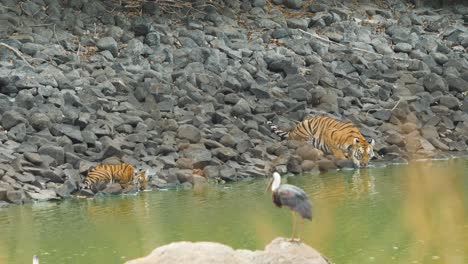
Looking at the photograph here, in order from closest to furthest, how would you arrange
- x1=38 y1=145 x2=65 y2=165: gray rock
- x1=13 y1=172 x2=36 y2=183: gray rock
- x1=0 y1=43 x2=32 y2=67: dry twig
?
x1=13 y1=172 x2=36 y2=183: gray rock
x1=38 y1=145 x2=65 y2=165: gray rock
x1=0 y1=43 x2=32 y2=67: dry twig

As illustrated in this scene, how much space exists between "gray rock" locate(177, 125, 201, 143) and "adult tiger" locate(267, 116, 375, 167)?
1.49 metres

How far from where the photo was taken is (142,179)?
56.2 feet

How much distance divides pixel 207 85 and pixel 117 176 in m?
3.87

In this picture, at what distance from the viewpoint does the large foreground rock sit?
7836 millimetres

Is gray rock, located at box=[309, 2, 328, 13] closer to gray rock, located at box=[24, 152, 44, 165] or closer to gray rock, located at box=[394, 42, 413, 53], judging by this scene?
gray rock, located at box=[394, 42, 413, 53]

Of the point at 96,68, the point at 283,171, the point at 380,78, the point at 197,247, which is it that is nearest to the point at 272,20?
the point at 380,78

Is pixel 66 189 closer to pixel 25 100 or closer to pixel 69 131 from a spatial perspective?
pixel 69 131

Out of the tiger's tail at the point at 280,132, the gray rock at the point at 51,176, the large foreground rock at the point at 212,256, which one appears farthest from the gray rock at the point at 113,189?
the large foreground rock at the point at 212,256

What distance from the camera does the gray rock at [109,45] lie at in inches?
853

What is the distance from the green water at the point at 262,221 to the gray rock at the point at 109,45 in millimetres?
4986

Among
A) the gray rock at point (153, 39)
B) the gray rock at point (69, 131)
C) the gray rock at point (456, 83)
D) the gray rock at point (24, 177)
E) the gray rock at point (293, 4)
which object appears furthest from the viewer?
the gray rock at point (293, 4)

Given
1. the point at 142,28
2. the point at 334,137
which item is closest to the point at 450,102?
the point at 334,137

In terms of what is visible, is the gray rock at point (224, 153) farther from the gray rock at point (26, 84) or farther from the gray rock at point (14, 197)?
the gray rock at point (14, 197)

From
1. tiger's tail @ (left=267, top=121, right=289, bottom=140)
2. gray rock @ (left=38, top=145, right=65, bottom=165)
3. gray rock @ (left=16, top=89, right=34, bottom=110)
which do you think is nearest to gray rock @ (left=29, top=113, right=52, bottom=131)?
gray rock @ (left=16, top=89, right=34, bottom=110)
